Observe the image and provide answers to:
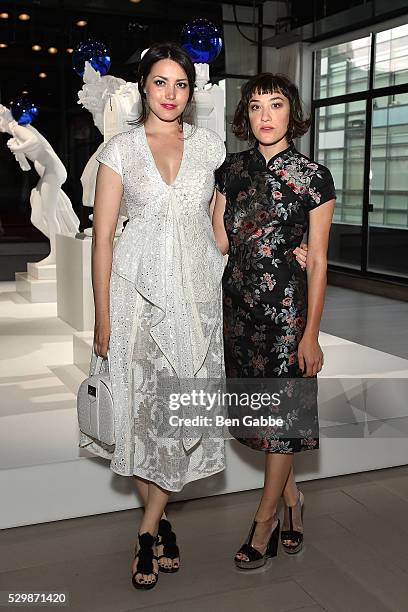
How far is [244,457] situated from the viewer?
8.72 feet

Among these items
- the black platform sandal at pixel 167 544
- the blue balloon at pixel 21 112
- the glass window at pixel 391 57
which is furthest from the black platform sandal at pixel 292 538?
the glass window at pixel 391 57

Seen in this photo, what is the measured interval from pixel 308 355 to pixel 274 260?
0.87 ft

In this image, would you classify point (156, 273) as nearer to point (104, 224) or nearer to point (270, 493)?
point (104, 224)

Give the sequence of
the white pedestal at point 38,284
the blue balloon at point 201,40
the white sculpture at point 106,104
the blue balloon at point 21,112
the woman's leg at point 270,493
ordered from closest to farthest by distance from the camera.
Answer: the woman's leg at point 270,493, the blue balloon at point 201,40, the white sculpture at point 106,104, the white pedestal at point 38,284, the blue balloon at point 21,112

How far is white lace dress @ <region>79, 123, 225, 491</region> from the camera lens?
6.19ft

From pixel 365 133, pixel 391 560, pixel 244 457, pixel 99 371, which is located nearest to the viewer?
pixel 99 371

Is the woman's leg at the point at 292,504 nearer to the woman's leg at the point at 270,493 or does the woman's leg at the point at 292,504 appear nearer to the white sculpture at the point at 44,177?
the woman's leg at the point at 270,493

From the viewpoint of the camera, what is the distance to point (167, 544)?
6.96 ft

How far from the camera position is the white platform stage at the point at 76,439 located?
2404 millimetres

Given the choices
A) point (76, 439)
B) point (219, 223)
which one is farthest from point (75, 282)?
point (219, 223)

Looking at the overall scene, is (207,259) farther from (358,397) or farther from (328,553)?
(358,397)

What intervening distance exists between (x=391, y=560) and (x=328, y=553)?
0.59 feet

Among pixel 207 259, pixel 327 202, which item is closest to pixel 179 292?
pixel 207 259

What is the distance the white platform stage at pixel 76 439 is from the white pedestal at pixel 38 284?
1.95 metres
